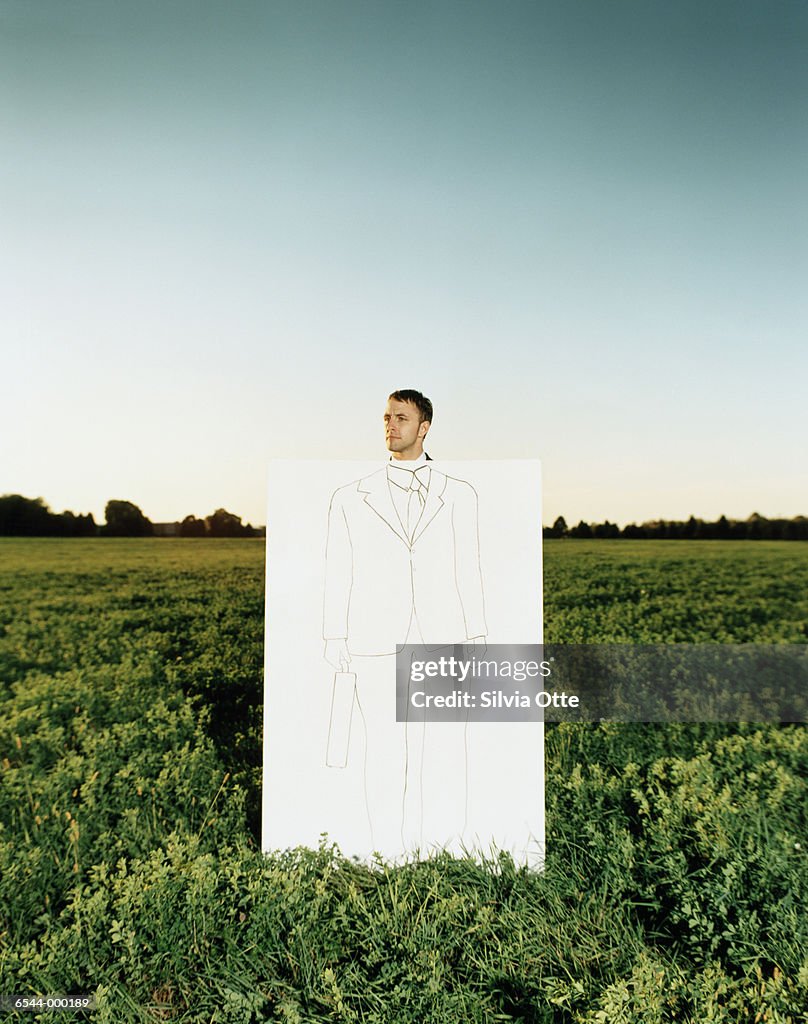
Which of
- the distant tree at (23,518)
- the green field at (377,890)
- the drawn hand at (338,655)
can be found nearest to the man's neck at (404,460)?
the drawn hand at (338,655)

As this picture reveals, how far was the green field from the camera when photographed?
226 centimetres

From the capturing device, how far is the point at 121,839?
9.86ft

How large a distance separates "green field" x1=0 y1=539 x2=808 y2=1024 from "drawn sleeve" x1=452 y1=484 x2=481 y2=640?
96 centimetres

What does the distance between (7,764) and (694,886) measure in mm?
3324

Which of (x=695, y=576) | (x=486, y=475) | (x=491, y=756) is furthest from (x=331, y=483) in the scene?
(x=695, y=576)

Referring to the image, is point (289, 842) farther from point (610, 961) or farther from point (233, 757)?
point (610, 961)

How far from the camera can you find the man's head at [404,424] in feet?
10.0

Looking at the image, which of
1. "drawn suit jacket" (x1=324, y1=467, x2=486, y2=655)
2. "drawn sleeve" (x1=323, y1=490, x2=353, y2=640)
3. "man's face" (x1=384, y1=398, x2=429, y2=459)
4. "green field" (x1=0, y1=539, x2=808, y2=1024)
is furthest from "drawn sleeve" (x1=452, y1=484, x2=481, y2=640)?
"green field" (x1=0, y1=539, x2=808, y2=1024)

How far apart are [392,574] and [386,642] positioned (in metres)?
0.28

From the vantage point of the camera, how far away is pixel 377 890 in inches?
104

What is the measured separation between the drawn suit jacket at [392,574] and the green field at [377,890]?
3.00ft

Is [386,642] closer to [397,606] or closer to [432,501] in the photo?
[397,606]

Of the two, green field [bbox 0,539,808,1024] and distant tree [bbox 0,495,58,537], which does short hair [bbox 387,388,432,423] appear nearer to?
green field [bbox 0,539,808,1024]

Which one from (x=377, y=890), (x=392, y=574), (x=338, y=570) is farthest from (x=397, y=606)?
(x=377, y=890)
